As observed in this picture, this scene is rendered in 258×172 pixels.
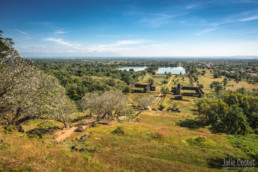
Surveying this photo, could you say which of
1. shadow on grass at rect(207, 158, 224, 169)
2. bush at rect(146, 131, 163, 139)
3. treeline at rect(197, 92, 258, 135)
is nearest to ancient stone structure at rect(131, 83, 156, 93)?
treeline at rect(197, 92, 258, 135)

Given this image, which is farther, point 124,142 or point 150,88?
point 150,88

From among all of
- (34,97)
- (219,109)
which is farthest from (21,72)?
(219,109)

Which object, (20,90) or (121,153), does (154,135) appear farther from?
(20,90)

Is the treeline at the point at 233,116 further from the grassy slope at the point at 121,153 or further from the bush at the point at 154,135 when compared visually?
the bush at the point at 154,135

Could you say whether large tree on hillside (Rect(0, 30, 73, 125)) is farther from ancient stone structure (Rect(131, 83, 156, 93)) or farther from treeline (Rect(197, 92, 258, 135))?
ancient stone structure (Rect(131, 83, 156, 93))

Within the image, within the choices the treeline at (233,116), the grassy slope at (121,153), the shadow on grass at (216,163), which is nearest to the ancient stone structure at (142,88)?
the treeline at (233,116)

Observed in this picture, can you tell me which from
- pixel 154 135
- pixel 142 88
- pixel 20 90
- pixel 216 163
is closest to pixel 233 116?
pixel 216 163

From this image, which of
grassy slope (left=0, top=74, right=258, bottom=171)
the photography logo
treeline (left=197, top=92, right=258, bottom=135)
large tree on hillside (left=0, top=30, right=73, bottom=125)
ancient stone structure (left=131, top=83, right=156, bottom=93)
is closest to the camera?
grassy slope (left=0, top=74, right=258, bottom=171)

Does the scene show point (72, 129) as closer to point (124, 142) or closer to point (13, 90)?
point (124, 142)
